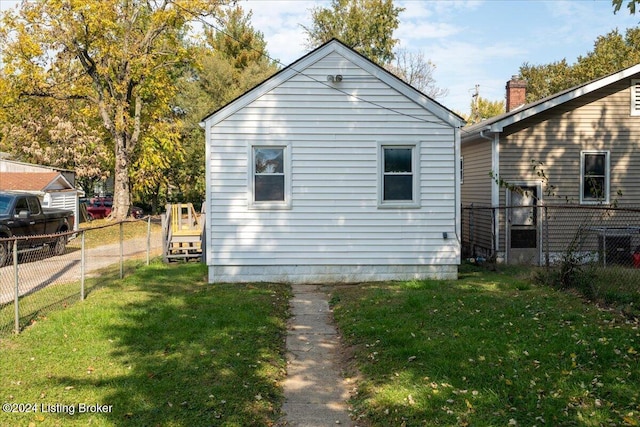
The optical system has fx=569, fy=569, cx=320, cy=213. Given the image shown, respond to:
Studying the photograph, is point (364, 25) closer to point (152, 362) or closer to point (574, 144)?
point (574, 144)

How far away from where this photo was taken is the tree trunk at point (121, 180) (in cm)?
2806

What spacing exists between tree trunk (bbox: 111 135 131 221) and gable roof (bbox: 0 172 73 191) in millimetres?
5619

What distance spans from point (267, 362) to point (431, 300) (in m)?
3.81

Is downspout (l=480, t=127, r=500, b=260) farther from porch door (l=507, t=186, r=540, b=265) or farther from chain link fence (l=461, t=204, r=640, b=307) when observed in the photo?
porch door (l=507, t=186, r=540, b=265)

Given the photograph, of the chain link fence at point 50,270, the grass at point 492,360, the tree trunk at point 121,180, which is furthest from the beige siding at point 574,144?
the tree trunk at point 121,180

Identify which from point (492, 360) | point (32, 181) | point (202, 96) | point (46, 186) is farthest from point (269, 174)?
point (202, 96)

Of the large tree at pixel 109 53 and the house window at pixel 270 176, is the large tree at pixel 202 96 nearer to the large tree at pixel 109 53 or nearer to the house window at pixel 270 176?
the large tree at pixel 109 53

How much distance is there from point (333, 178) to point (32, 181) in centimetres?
1433

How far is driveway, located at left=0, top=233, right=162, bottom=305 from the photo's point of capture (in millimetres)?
11461

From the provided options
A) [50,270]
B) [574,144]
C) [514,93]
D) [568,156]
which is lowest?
[50,270]

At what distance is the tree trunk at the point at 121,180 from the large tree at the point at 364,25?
2192cm

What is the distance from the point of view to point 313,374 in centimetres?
636

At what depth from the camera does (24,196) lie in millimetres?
16453

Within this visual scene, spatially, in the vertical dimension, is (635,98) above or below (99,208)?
above
